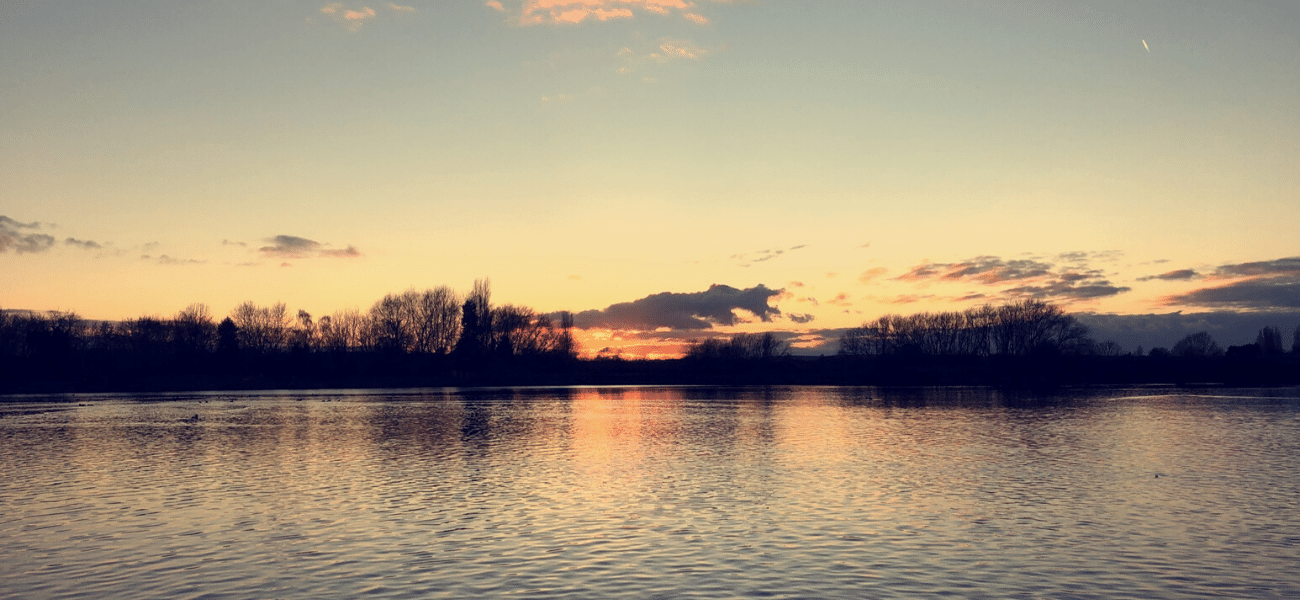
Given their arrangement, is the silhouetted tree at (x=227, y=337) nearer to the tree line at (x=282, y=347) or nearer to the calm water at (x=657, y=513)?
the tree line at (x=282, y=347)

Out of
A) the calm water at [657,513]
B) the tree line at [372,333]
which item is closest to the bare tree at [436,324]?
the tree line at [372,333]

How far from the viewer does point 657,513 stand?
22031mm

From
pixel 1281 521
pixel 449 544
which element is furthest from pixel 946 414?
pixel 449 544

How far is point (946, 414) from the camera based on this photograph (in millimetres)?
59344

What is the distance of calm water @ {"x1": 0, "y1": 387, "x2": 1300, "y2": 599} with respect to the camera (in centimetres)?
1523

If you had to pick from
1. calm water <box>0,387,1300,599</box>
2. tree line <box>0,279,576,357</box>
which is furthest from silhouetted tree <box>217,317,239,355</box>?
calm water <box>0,387,1300,599</box>

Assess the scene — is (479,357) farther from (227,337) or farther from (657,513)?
(657,513)

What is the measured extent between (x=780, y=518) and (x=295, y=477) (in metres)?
17.0

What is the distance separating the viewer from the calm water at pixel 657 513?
15.2 metres

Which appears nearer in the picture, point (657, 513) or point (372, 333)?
point (657, 513)

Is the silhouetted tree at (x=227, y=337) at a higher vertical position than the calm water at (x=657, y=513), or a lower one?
higher

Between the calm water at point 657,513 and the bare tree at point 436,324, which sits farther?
the bare tree at point 436,324

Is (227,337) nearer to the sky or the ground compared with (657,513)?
nearer to the sky

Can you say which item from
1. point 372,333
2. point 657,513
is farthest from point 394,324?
point 657,513
